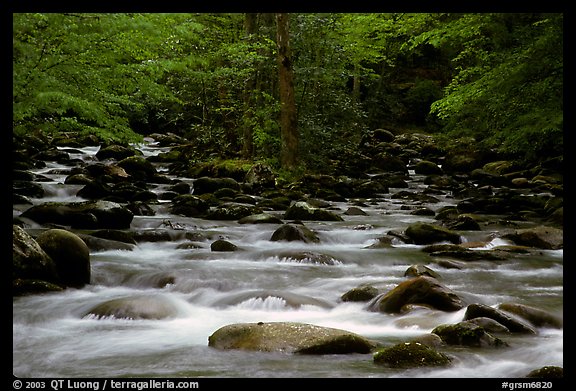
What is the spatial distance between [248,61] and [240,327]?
12799mm

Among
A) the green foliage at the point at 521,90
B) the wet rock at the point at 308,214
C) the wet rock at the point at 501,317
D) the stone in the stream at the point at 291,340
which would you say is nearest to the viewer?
the stone in the stream at the point at 291,340

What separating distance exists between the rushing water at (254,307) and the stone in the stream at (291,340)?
0.09 metres

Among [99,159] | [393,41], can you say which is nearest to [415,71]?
[393,41]

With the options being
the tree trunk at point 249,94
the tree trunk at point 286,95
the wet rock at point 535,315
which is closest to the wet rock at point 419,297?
the wet rock at point 535,315

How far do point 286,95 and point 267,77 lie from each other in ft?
11.9

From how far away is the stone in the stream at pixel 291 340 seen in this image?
14.0 feet

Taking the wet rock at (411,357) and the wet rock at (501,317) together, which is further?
the wet rock at (501,317)

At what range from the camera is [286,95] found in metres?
15.6

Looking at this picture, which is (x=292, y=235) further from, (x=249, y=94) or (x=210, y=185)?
(x=249, y=94)

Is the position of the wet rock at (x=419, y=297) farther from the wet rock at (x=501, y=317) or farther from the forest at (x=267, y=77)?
the forest at (x=267, y=77)

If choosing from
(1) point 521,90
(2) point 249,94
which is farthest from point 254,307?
(2) point 249,94

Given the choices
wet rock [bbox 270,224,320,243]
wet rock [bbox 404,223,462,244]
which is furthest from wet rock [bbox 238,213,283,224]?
wet rock [bbox 404,223,462,244]

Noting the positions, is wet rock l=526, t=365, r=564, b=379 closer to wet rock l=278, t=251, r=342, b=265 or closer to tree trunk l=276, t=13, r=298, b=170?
wet rock l=278, t=251, r=342, b=265

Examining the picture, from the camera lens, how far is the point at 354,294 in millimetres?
6266
